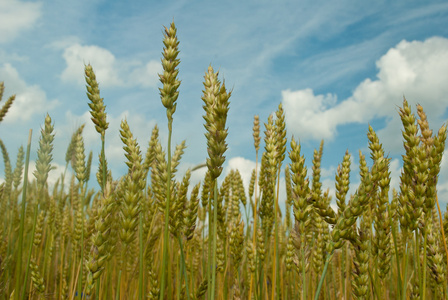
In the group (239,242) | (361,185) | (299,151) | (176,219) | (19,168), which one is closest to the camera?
(361,185)

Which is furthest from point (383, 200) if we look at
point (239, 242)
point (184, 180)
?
point (184, 180)

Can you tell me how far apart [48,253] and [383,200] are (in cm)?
281

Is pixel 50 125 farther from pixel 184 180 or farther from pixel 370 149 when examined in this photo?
pixel 370 149

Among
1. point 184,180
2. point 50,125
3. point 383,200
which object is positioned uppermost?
point 50,125

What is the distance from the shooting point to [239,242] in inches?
81.7

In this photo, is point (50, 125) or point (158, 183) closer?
point (158, 183)

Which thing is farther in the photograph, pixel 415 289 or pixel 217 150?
pixel 415 289

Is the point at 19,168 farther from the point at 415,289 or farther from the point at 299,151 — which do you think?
the point at 415,289

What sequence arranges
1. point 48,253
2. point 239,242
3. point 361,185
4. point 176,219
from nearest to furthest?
point 361,185, point 176,219, point 239,242, point 48,253

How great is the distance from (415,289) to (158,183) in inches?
54.5

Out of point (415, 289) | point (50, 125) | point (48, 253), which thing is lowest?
point (415, 289)

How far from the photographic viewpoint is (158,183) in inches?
71.9

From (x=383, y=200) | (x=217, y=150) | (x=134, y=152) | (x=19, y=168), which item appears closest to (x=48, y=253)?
(x=19, y=168)

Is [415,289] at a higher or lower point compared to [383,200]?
lower
